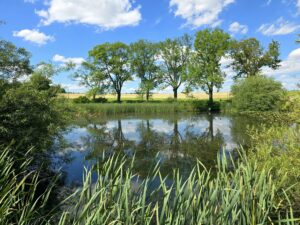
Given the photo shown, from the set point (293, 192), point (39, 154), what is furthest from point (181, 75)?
point (293, 192)

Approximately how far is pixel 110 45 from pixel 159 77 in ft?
33.6

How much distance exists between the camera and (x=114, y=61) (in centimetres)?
4984

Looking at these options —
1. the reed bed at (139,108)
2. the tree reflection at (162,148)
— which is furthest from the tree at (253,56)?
the tree reflection at (162,148)

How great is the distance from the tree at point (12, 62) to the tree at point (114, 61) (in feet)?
131

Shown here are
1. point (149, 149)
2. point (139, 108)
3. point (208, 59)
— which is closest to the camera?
point (149, 149)

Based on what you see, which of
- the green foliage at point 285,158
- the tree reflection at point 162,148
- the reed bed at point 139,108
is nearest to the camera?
the green foliage at point 285,158

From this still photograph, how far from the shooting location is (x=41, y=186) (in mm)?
8219

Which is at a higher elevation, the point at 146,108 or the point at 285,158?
the point at 285,158

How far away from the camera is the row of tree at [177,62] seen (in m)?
43.9

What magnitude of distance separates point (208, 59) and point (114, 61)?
15.9m

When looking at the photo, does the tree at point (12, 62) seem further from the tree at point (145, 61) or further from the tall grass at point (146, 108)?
the tree at point (145, 61)

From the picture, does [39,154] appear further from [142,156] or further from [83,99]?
[83,99]

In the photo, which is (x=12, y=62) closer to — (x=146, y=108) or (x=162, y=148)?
(x=162, y=148)

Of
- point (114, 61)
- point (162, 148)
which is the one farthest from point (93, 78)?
point (162, 148)
